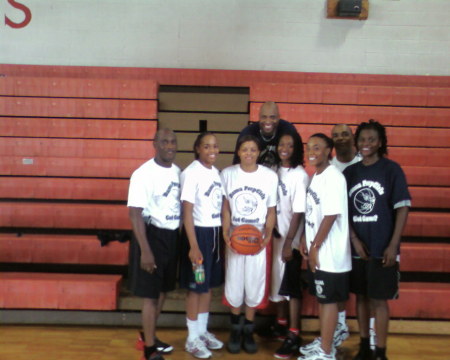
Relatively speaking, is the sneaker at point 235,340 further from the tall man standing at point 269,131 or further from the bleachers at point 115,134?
the bleachers at point 115,134

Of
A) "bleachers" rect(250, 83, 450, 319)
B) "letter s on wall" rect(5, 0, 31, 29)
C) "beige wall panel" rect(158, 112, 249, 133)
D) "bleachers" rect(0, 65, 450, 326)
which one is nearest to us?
"bleachers" rect(0, 65, 450, 326)

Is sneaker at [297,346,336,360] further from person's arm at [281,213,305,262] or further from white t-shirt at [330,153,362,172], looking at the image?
white t-shirt at [330,153,362,172]

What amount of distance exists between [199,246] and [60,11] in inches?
170

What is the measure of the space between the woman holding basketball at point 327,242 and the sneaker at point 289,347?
0.54 feet

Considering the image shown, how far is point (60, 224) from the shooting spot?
151 inches

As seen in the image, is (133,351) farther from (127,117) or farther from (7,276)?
(127,117)

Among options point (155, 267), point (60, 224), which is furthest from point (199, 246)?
point (60, 224)

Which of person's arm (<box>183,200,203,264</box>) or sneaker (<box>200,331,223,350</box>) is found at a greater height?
person's arm (<box>183,200,203,264</box>)

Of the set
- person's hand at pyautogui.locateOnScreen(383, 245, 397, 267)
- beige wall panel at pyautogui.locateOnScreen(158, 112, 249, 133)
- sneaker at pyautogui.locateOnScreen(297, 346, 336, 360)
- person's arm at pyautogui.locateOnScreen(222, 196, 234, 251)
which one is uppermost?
beige wall panel at pyautogui.locateOnScreen(158, 112, 249, 133)

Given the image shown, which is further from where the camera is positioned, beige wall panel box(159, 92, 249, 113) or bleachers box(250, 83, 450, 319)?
beige wall panel box(159, 92, 249, 113)

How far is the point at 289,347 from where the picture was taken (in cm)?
249

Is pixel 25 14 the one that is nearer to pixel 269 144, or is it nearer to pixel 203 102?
pixel 203 102

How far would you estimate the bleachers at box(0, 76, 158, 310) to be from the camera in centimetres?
289

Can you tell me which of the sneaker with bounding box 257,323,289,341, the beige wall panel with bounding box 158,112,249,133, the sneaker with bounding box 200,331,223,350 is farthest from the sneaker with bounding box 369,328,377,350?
the beige wall panel with bounding box 158,112,249,133
